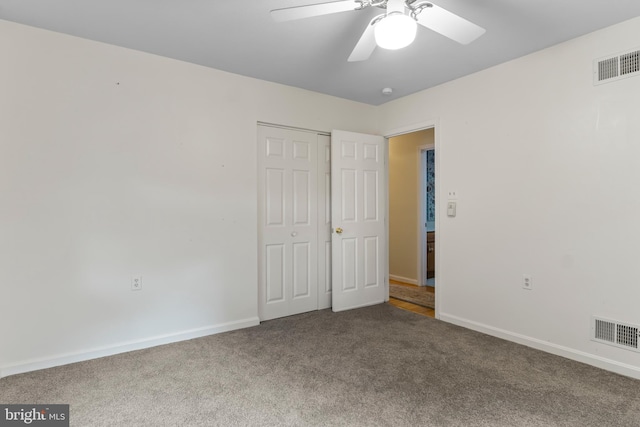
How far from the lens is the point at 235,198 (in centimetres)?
325

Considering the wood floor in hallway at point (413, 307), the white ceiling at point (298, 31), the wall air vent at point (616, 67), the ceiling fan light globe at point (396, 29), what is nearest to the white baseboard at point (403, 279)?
the wood floor in hallway at point (413, 307)

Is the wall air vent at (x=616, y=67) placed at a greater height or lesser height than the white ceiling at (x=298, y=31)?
lesser

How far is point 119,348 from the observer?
2682mm

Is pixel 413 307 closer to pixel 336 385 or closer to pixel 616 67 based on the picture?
pixel 336 385

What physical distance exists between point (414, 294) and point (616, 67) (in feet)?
10.6

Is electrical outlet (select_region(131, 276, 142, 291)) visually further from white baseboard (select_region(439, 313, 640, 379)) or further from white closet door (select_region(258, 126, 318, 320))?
white baseboard (select_region(439, 313, 640, 379))

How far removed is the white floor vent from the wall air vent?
175 centimetres

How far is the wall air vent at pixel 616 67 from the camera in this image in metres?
2.30

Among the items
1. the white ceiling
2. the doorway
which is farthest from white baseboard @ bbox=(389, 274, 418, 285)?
the white ceiling

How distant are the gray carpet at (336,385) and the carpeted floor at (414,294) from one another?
3.93 ft

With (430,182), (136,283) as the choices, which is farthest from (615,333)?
(136,283)

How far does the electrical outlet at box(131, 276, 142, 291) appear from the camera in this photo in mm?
2758

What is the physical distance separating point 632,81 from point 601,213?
3.05 ft

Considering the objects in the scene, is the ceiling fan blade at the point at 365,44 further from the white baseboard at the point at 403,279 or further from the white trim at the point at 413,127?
the white baseboard at the point at 403,279
